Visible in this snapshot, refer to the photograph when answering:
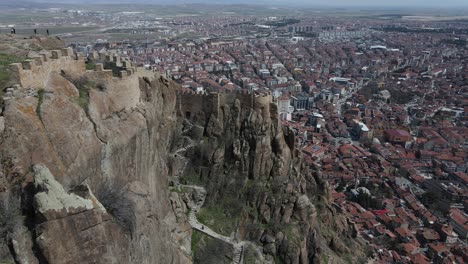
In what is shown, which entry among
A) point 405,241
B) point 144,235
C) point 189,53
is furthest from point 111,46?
point 144,235

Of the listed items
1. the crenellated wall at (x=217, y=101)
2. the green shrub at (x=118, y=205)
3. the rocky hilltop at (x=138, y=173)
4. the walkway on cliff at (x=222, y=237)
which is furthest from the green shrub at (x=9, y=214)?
the crenellated wall at (x=217, y=101)

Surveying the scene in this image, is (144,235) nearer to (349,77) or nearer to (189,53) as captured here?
(349,77)

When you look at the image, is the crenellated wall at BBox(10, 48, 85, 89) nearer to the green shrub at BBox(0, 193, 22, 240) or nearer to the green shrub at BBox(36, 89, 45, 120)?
the green shrub at BBox(36, 89, 45, 120)

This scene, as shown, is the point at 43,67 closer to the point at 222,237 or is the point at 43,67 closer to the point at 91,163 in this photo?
the point at 91,163

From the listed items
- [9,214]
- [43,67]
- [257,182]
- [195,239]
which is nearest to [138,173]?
[43,67]

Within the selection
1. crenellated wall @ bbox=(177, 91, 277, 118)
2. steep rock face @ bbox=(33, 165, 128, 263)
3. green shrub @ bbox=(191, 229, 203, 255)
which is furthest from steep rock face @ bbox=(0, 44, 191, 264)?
crenellated wall @ bbox=(177, 91, 277, 118)

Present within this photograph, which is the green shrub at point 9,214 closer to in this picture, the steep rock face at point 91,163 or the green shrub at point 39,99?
the steep rock face at point 91,163
